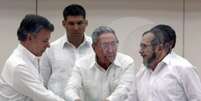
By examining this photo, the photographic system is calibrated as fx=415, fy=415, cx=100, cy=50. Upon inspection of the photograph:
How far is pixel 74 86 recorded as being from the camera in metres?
2.91

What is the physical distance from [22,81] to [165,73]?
0.94 m

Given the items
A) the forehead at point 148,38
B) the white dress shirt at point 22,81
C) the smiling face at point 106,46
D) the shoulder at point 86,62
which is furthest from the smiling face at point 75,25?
the forehead at point 148,38

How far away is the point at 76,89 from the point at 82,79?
0.11 metres

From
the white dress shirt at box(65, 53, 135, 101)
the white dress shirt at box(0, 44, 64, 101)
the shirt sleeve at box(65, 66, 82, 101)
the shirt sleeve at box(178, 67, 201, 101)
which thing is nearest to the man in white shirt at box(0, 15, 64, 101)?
the white dress shirt at box(0, 44, 64, 101)

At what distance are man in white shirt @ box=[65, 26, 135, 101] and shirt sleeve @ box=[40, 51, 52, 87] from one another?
342mm

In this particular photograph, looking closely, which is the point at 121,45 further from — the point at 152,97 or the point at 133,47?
the point at 152,97

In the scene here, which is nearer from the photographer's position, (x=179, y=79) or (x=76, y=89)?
(x=179, y=79)

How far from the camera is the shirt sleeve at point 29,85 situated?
2730mm

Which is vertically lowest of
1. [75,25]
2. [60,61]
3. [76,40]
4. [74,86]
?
[74,86]

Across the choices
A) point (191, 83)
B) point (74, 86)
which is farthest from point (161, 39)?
point (74, 86)

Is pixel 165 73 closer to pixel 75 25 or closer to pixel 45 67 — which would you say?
pixel 75 25

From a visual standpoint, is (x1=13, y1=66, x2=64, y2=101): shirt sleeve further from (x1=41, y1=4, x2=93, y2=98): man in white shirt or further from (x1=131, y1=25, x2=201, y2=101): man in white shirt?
(x1=131, y1=25, x2=201, y2=101): man in white shirt

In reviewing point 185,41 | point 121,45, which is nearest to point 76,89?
point 121,45

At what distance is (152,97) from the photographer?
2.72 metres
